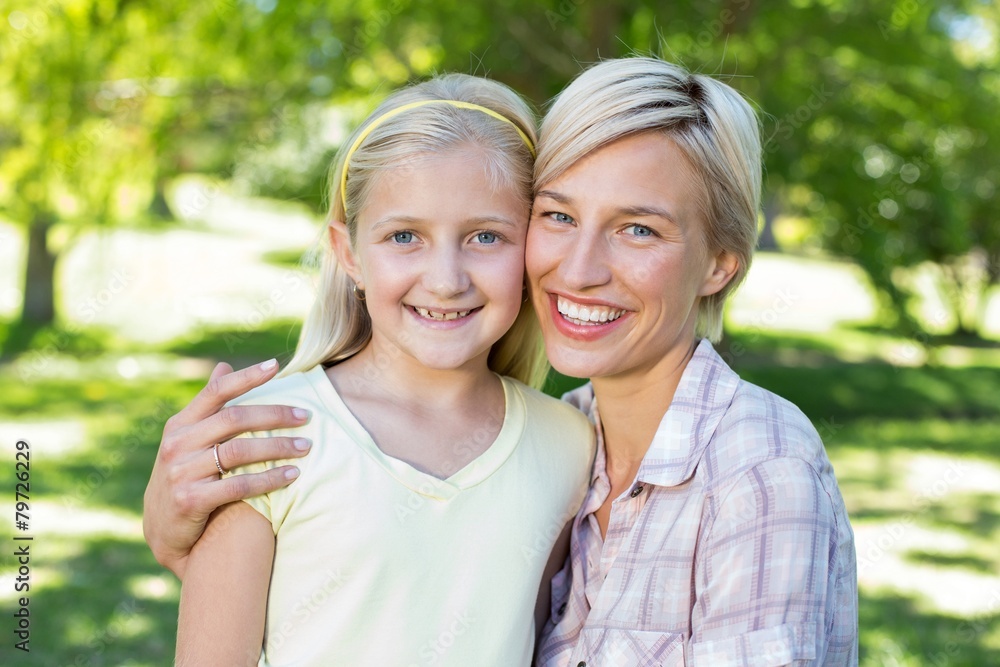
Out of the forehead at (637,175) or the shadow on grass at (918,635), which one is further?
the shadow on grass at (918,635)

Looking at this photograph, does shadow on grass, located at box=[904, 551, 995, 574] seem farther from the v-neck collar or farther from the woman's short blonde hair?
the v-neck collar

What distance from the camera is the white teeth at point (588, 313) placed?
228 cm

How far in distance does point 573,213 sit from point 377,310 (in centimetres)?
50

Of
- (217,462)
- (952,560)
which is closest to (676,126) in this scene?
(217,462)

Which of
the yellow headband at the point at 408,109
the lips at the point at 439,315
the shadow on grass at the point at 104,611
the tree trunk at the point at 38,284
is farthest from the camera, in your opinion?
the tree trunk at the point at 38,284

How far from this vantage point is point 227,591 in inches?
79.0

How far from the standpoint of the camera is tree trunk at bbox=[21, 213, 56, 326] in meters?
11.9

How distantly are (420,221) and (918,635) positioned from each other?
150 inches

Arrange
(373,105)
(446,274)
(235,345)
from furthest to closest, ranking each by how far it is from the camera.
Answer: (235,345), (373,105), (446,274)

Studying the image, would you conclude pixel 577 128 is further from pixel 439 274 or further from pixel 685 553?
pixel 685 553

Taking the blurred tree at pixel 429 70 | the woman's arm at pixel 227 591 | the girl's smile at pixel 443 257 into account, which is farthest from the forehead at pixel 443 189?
the blurred tree at pixel 429 70

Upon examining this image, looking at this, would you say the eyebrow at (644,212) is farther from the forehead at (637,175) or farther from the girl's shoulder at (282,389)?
the girl's shoulder at (282,389)

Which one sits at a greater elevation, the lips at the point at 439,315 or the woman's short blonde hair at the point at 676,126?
the woman's short blonde hair at the point at 676,126

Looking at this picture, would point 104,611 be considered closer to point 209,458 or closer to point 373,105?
point 373,105
